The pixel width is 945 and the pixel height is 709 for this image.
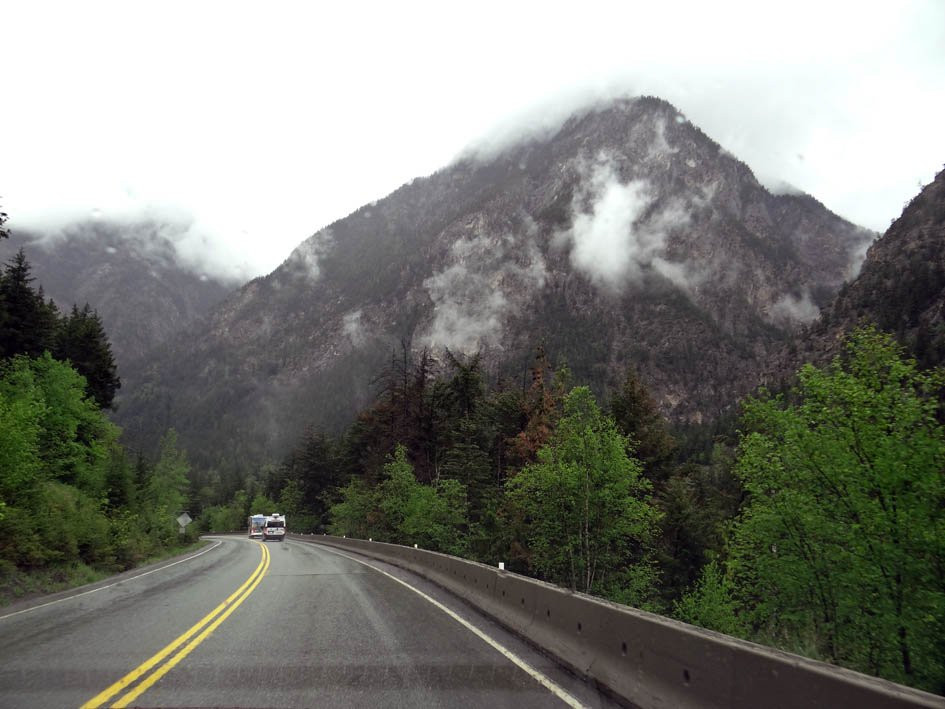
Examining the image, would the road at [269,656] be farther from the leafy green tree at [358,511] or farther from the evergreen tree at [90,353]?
the leafy green tree at [358,511]

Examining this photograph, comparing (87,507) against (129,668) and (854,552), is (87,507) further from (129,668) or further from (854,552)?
(854,552)

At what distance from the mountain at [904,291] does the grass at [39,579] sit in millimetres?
98114

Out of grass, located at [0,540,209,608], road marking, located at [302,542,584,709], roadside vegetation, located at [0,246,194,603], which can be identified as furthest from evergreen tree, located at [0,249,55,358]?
road marking, located at [302,542,584,709]

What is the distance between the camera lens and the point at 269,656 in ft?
24.4

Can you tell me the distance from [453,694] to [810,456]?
10.5m

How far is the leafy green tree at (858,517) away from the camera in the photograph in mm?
10367

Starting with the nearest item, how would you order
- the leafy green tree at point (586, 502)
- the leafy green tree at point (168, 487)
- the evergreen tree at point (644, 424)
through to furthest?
the leafy green tree at point (586, 502), the evergreen tree at point (644, 424), the leafy green tree at point (168, 487)

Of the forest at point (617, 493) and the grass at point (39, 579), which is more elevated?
the forest at point (617, 493)

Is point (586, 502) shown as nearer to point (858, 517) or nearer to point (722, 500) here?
point (858, 517)

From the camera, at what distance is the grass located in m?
14.9

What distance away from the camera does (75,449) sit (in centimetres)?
3142

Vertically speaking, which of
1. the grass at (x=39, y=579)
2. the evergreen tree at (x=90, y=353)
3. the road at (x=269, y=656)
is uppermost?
the evergreen tree at (x=90, y=353)

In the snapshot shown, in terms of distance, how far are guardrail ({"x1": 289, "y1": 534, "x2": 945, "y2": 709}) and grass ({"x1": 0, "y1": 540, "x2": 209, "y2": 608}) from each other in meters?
12.2

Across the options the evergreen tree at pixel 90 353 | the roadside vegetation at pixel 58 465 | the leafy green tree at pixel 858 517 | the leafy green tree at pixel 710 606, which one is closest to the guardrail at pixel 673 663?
the leafy green tree at pixel 858 517
